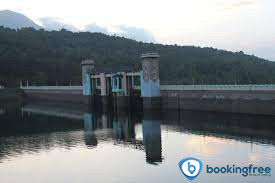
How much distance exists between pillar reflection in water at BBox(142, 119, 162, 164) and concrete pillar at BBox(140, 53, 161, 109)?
36.5ft

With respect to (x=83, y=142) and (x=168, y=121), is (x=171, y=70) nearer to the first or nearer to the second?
(x=168, y=121)

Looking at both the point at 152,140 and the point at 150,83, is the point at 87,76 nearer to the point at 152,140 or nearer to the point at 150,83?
the point at 150,83

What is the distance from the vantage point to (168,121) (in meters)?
57.9

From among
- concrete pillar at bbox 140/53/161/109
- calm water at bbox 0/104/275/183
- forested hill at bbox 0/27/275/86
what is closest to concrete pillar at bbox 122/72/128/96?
concrete pillar at bbox 140/53/161/109

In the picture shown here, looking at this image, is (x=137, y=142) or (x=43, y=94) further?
(x=43, y=94)

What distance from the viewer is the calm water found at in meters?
30.5

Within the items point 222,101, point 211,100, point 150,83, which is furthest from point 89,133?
point 150,83

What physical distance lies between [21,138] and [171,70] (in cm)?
12273

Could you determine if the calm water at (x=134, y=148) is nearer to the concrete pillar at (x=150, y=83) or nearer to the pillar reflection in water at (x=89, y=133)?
the pillar reflection in water at (x=89, y=133)

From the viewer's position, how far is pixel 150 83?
72.4 metres

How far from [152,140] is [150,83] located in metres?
29.1

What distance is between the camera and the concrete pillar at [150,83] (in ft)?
237

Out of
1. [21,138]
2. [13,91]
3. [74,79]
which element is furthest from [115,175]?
[74,79]

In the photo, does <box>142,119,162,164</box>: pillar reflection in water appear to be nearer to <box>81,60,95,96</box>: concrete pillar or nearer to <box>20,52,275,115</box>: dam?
<box>20,52,275,115</box>: dam
